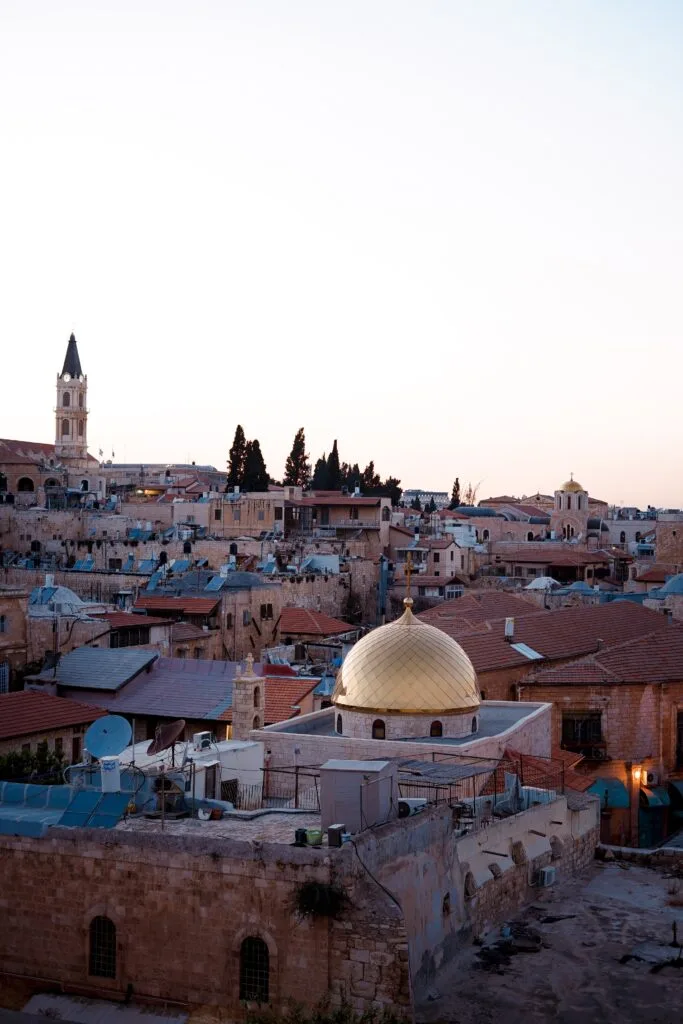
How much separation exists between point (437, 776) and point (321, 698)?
10.2 metres

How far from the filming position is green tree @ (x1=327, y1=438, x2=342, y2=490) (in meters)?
84.8

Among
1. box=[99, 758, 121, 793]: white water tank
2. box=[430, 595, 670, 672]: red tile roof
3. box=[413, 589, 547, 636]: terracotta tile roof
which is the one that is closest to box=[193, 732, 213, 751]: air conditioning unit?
box=[99, 758, 121, 793]: white water tank

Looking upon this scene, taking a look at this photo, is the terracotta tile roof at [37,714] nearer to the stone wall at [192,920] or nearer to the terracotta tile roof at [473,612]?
the stone wall at [192,920]

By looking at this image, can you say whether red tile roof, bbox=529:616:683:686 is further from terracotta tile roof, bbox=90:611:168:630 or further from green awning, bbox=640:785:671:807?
terracotta tile roof, bbox=90:611:168:630

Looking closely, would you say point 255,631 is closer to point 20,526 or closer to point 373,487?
point 20,526

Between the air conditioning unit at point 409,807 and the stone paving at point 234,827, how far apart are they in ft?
2.84

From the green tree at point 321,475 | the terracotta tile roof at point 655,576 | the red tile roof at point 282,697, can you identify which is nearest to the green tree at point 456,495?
the green tree at point 321,475

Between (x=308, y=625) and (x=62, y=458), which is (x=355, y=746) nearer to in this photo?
(x=308, y=625)

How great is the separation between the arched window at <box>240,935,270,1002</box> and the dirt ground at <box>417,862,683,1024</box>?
64.6 inches

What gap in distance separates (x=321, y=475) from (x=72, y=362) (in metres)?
32.9

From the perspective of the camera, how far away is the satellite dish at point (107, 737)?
14.2 m

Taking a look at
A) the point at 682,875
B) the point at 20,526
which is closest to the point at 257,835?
the point at 682,875

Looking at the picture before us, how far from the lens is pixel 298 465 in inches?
3280

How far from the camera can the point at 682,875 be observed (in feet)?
58.9
